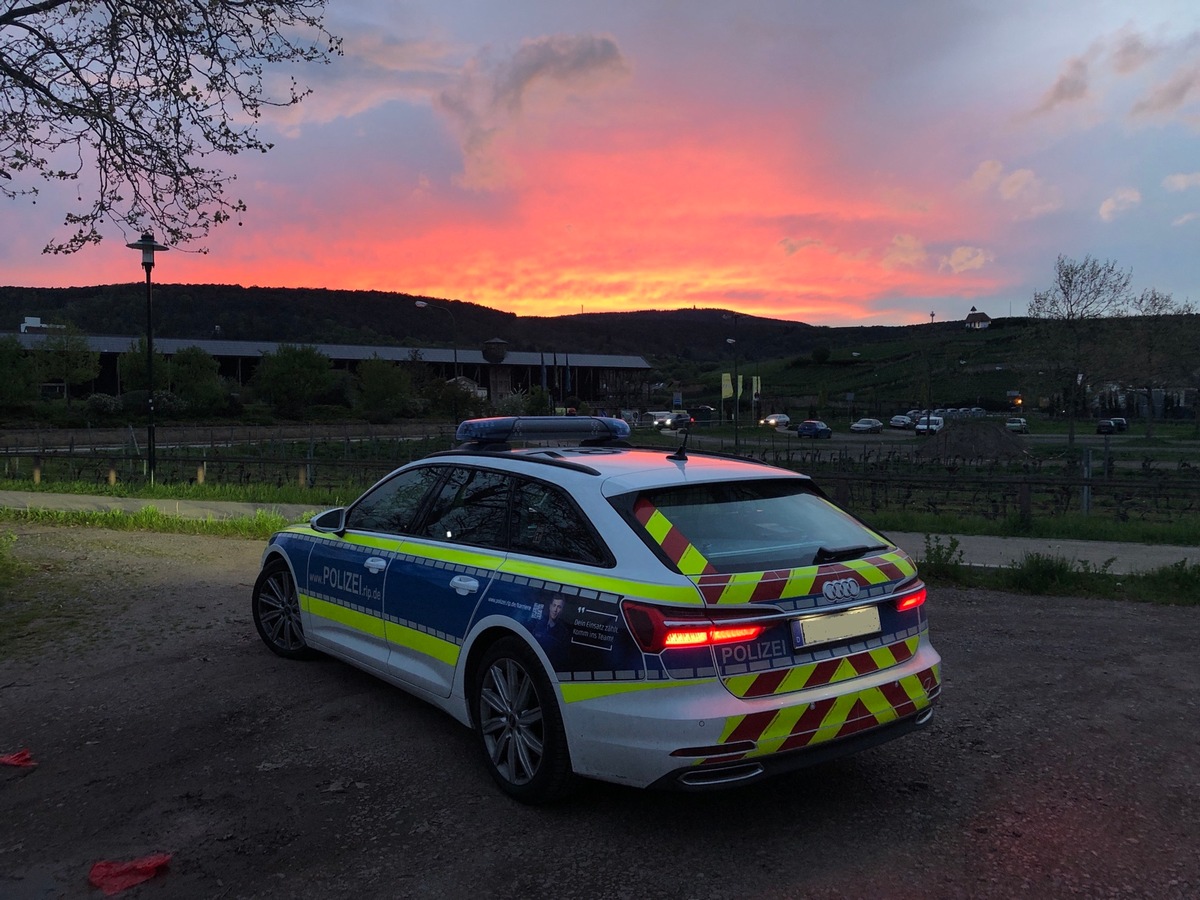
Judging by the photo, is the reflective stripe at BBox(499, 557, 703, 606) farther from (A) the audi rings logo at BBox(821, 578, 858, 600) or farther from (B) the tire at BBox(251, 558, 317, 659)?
(B) the tire at BBox(251, 558, 317, 659)

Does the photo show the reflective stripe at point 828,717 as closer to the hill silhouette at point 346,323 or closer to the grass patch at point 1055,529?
the grass patch at point 1055,529

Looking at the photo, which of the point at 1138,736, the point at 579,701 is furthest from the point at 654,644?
the point at 1138,736

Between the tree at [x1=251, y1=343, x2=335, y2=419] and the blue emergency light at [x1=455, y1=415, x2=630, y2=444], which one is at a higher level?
the tree at [x1=251, y1=343, x2=335, y2=419]

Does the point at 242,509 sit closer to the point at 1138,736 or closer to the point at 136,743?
the point at 136,743

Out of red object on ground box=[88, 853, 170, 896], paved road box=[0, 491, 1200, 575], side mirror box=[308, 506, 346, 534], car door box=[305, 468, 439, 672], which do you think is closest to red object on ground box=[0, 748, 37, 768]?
red object on ground box=[88, 853, 170, 896]

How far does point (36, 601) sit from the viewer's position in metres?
8.68

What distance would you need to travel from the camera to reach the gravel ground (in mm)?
3400

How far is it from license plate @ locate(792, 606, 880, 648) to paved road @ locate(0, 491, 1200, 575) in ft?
16.5

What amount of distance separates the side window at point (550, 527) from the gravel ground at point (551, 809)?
1.08 metres

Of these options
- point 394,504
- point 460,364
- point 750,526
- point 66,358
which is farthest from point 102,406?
point 750,526

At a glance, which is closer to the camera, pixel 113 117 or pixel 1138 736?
pixel 1138 736

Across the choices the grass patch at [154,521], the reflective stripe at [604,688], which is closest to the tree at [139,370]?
the grass patch at [154,521]

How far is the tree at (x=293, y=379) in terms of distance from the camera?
62156 millimetres

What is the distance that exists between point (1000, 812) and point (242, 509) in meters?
14.6
